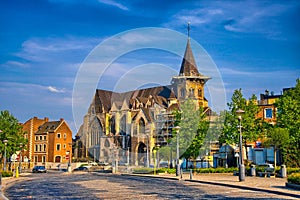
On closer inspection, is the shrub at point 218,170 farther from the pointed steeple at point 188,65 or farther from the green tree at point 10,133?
the pointed steeple at point 188,65

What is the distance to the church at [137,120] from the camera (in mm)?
88875

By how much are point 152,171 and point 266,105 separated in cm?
2012

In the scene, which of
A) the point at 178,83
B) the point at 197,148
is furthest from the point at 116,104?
the point at 197,148

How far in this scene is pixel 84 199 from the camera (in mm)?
18266

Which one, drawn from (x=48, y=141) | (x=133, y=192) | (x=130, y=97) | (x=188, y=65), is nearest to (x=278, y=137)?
(x=133, y=192)

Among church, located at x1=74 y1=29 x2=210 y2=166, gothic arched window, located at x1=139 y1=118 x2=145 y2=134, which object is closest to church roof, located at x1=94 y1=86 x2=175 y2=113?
church, located at x1=74 y1=29 x2=210 y2=166

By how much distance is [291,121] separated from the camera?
4697 centimetres

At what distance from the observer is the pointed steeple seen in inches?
3807

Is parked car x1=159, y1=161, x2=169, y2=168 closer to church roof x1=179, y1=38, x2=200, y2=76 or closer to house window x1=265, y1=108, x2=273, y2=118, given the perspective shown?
house window x1=265, y1=108, x2=273, y2=118

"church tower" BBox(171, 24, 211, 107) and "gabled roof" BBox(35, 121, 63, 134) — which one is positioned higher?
"church tower" BBox(171, 24, 211, 107)

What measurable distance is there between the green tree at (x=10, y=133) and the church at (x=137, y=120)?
2704cm

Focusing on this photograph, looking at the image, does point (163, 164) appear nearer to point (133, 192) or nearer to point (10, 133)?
point (10, 133)

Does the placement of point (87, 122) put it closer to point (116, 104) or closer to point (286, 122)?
point (116, 104)

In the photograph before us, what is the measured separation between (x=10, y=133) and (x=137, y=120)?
3949 cm
